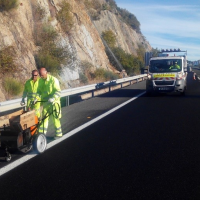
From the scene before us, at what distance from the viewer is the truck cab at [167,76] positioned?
19.4 metres

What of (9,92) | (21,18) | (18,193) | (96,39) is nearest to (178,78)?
(9,92)

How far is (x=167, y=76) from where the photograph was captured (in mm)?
19469

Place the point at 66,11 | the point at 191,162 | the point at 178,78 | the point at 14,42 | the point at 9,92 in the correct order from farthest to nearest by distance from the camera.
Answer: the point at 66,11
the point at 14,42
the point at 178,78
the point at 9,92
the point at 191,162

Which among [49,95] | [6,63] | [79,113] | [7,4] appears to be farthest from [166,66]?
[49,95]

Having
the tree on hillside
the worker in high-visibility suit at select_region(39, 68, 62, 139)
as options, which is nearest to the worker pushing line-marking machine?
the worker in high-visibility suit at select_region(39, 68, 62, 139)

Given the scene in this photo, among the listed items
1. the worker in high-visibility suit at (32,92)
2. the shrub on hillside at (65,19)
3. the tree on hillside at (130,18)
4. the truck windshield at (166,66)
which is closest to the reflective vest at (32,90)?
the worker in high-visibility suit at (32,92)

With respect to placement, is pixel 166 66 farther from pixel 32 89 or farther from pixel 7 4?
pixel 32 89

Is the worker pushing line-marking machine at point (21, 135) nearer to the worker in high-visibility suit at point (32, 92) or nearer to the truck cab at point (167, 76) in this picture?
the worker in high-visibility suit at point (32, 92)

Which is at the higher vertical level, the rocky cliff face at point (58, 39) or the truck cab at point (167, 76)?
the rocky cliff face at point (58, 39)

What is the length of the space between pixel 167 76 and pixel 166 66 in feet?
2.19

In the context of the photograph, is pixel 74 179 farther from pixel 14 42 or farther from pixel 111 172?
pixel 14 42

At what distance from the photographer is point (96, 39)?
4078cm

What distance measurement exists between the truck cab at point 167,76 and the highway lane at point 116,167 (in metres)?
9.23

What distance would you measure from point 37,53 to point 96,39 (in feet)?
54.0
